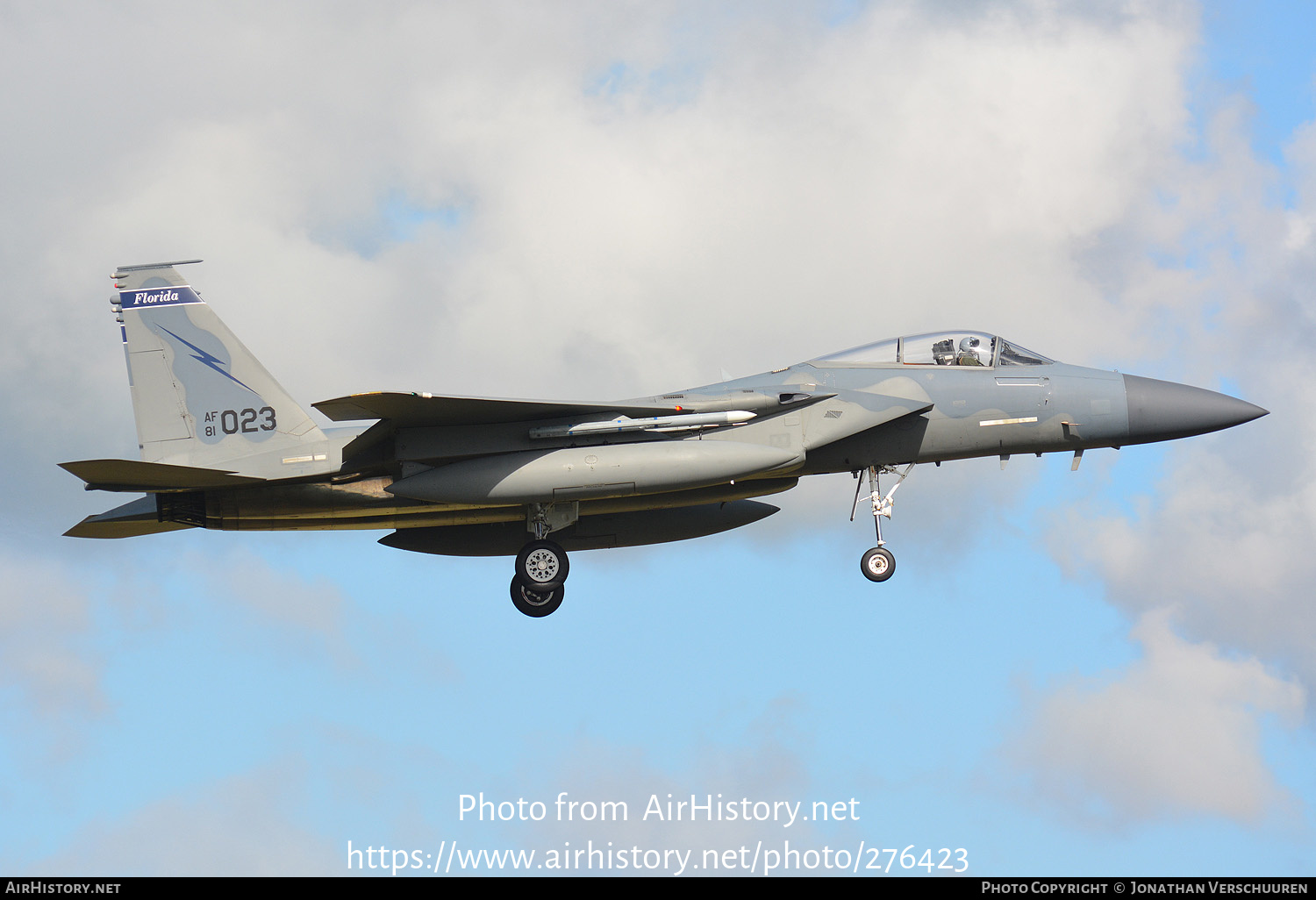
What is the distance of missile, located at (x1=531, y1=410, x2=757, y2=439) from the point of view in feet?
58.1

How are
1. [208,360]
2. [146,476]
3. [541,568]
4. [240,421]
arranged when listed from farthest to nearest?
[208,360] → [240,421] → [541,568] → [146,476]

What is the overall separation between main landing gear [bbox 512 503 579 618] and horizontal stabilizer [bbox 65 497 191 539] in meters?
4.85

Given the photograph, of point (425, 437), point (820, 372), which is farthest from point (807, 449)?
point (425, 437)

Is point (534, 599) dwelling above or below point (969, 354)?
below

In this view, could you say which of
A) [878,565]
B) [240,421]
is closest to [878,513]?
[878,565]

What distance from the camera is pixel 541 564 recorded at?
60.7 ft

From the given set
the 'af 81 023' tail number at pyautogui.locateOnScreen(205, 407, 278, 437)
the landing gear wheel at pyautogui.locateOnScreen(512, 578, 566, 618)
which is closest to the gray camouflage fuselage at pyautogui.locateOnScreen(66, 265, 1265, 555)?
the 'af 81 023' tail number at pyautogui.locateOnScreen(205, 407, 278, 437)

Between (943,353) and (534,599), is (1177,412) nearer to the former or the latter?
(943,353)

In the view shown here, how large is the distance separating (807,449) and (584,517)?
3.97 m

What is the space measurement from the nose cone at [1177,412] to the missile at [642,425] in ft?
18.4

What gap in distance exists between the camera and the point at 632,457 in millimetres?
17391

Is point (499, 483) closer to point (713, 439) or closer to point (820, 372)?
point (713, 439)

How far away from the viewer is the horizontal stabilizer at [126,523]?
19094mm

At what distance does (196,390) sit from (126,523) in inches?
91.9
